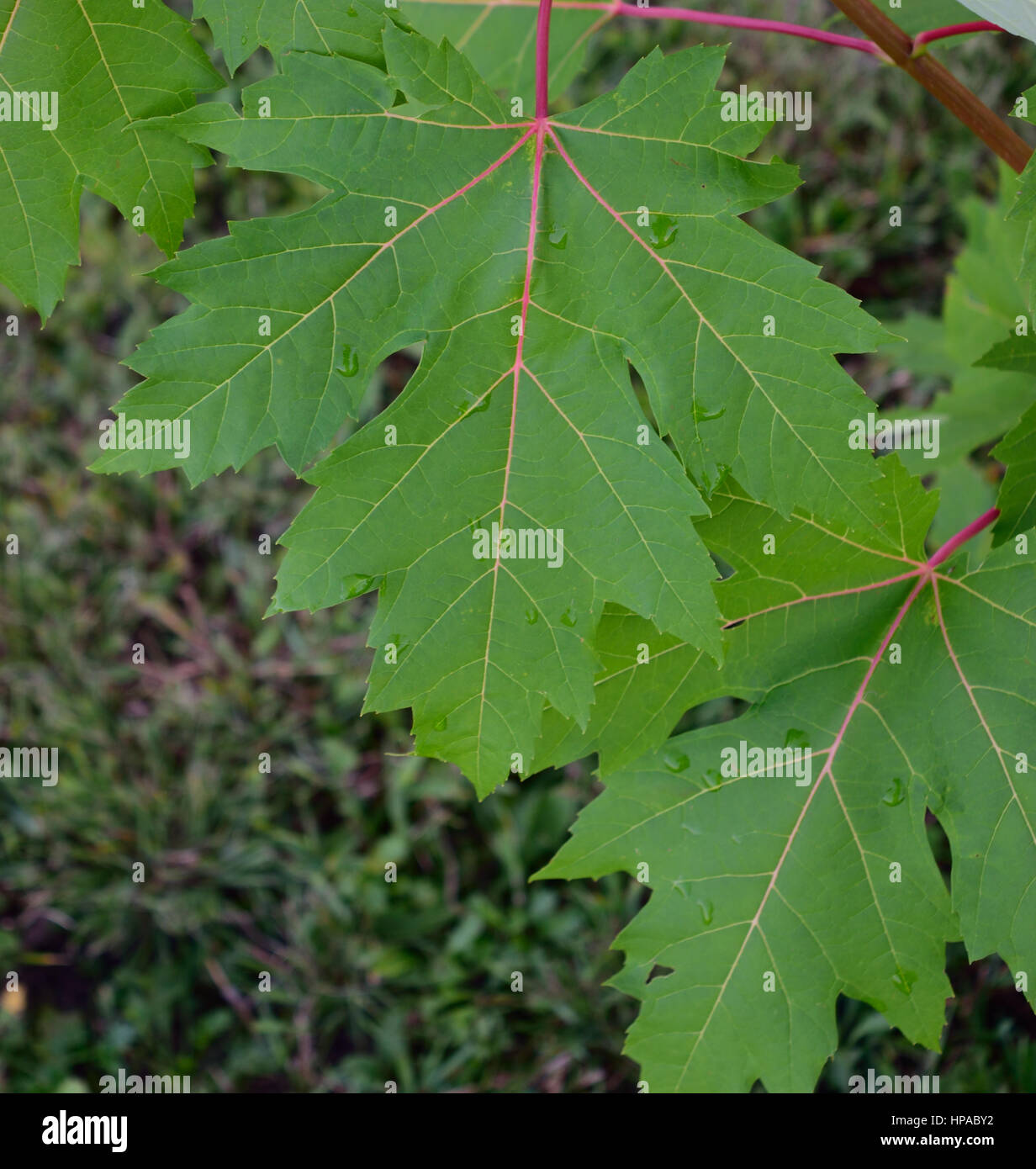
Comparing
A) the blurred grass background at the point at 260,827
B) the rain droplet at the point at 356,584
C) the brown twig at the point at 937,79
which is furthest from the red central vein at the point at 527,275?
the blurred grass background at the point at 260,827

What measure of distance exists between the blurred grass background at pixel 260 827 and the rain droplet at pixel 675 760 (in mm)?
1689

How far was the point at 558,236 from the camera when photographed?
103 cm

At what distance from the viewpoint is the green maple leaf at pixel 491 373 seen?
3.11 feet

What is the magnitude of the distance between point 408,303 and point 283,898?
2261mm

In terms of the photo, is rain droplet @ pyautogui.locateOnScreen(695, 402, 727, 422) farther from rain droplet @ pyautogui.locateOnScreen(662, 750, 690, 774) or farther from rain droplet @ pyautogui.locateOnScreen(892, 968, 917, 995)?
rain droplet @ pyautogui.locateOnScreen(892, 968, 917, 995)

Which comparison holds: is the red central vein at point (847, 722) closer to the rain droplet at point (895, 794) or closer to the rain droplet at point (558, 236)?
the rain droplet at point (895, 794)

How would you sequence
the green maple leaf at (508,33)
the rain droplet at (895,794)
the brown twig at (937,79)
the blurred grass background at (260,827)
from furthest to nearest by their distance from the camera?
the blurred grass background at (260,827) → the green maple leaf at (508,33) → the rain droplet at (895,794) → the brown twig at (937,79)

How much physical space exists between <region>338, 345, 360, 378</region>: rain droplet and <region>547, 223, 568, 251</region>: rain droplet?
0.22m

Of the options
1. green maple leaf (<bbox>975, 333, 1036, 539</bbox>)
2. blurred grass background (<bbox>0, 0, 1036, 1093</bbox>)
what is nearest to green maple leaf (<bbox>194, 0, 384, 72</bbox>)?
green maple leaf (<bbox>975, 333, 1036, 539</bbox>)

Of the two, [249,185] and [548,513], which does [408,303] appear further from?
[249,185]

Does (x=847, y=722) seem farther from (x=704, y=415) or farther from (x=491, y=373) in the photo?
(x=491, y=373)

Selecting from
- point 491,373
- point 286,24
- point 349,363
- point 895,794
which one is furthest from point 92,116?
point 895,794

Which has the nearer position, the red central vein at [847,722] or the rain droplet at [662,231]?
the rain droplet at [662,231]

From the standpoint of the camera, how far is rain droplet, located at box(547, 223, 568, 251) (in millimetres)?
1025
